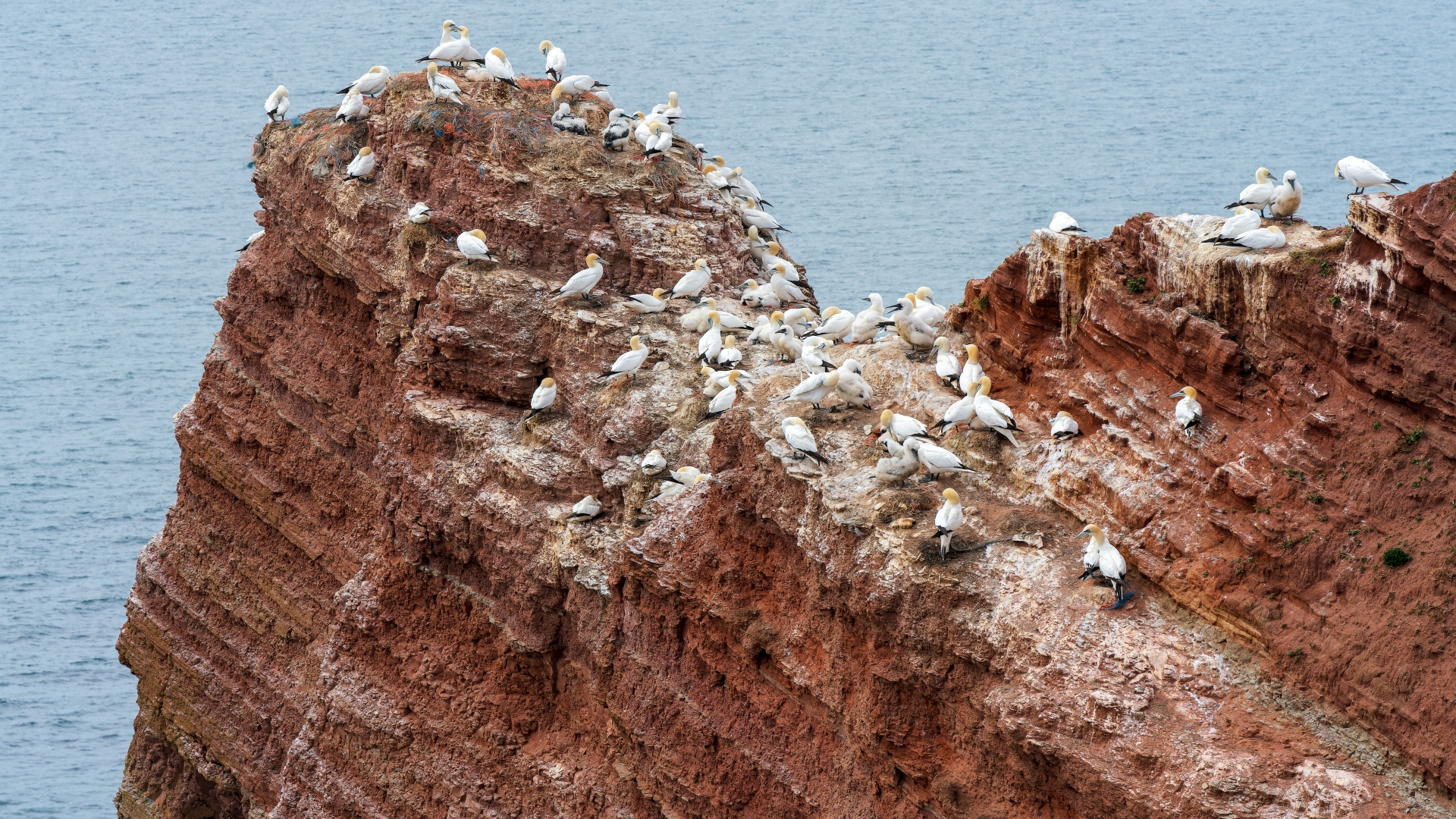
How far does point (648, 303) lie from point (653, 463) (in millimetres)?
3230

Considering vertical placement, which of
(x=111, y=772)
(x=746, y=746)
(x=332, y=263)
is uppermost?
(x=332, y=263)

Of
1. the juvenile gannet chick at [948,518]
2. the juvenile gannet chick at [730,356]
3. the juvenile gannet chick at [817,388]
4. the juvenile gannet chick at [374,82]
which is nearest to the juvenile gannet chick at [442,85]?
the juvenile gannet chick at [374,82]

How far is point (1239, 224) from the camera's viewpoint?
47.8ft

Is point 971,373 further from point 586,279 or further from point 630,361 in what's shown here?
point 586,279

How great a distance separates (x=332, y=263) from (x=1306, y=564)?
16005 mm

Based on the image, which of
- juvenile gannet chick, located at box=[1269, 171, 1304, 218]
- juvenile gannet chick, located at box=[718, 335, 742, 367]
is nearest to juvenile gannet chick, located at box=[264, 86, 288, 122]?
juvenile gannet chick, located at box=[718, 335, 742, 367]

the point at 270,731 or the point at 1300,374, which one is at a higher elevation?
the point at 1300,374

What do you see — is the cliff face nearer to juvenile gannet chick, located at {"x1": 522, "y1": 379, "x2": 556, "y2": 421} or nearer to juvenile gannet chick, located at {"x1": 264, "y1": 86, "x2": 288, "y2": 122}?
juvenile gannet chick, located at {"x1": 522, "y1": 379, "x2": 556, "y2": 421}

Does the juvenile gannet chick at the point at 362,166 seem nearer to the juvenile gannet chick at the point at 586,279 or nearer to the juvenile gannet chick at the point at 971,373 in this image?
the juvenile gannet chick at the point at 586,279

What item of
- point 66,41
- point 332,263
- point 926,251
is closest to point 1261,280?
point 332,263

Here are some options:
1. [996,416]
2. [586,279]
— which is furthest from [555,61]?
[996,416]

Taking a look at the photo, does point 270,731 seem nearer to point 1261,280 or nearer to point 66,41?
point 1261,280

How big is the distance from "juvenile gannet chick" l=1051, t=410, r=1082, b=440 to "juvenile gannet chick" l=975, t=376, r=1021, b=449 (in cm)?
45

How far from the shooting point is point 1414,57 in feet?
178
